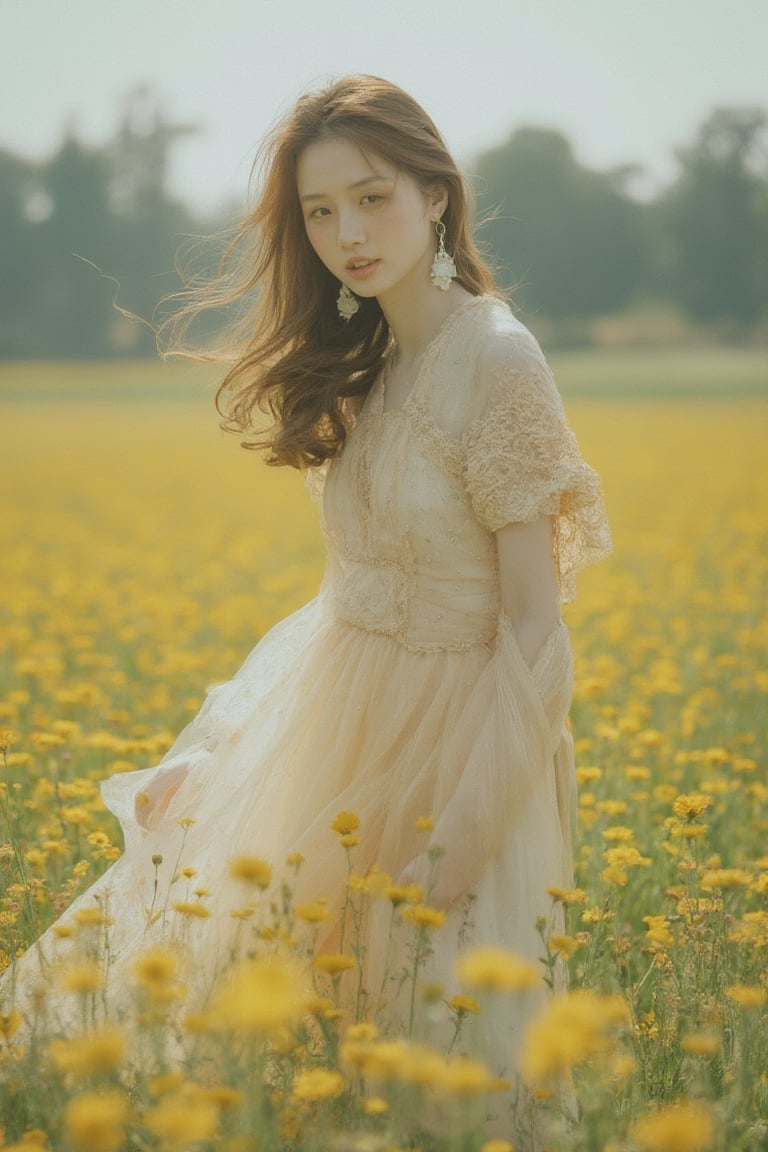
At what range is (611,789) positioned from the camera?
4043mm

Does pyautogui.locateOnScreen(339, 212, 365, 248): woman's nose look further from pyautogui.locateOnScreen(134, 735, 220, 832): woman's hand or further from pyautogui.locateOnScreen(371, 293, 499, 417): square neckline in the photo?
pyautogui.locateOnScreen(134, 735, 220, 832): woman's hand

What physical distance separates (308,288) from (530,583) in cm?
97

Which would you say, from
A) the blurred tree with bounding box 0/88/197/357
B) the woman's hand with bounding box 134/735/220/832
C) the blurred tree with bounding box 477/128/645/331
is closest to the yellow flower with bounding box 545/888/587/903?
the woman's hand with bounding box 134/735/220/832

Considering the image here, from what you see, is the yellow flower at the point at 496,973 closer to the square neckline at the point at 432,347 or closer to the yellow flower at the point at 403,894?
the yellow flower at the point at 403,894

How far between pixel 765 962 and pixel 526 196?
7910 centimetres

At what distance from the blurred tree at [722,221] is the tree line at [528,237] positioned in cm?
8

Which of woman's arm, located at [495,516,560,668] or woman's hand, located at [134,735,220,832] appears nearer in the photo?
woman's arm, located at [495,516,560,668]

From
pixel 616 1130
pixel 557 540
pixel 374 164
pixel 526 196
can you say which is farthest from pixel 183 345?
pixel 526 196

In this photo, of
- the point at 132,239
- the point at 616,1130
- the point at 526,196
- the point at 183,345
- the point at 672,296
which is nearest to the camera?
the point at 616,1130

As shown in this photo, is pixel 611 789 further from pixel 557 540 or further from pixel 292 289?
pixel 292 289

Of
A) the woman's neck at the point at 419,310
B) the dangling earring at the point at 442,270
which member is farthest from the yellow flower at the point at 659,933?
the dangling earring at the point at 442,270

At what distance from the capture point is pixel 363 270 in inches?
101

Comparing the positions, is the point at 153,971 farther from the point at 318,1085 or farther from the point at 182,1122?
the point at 318,1085

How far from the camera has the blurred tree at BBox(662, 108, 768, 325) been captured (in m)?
70.5
